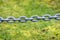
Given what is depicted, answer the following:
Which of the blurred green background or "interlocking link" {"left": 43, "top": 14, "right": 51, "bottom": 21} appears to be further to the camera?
"interlocking link" {"left": 43, "top": 14, "right": 51, "bottom": 21}

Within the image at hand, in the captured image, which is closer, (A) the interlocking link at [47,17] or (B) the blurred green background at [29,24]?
(B) the blurred green background at [29,24]

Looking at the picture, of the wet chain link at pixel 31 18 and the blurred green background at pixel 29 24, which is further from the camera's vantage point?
the wet chain link at pixel 31 18

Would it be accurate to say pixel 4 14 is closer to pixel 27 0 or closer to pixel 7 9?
pixel 7 9

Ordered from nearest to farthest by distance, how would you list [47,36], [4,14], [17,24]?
[47,36] < [17,24] < [4,14]

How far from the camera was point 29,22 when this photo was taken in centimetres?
422

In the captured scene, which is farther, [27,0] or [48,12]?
[27,0]

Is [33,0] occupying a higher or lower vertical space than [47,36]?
higher

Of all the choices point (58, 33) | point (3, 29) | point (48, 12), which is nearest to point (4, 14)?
point (3, 29)

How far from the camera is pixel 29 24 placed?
4.19 meters

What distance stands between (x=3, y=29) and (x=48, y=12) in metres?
1.11

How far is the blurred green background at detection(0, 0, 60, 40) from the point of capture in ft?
12.7

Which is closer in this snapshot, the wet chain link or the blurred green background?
the blurred green background

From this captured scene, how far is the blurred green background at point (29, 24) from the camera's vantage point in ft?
12.7

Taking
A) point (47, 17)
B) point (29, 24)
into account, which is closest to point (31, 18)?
point (29, 24)
